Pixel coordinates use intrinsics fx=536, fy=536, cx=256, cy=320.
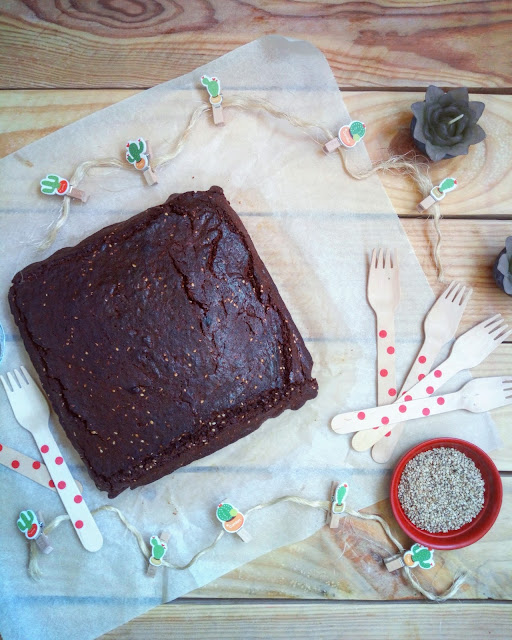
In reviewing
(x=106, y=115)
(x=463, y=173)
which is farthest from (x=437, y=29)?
(x=106, y=115)

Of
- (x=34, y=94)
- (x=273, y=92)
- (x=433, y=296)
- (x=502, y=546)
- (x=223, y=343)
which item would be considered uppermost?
(x=34, y=94)

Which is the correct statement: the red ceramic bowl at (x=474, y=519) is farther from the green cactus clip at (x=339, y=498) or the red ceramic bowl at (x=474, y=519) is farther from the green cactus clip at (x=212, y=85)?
the green cactus clip at (x=212, y=85)

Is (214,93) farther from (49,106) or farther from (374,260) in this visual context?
(374,260)

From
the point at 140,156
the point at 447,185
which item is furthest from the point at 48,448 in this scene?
the point at 447,185

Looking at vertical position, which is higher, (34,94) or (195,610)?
(34,94)

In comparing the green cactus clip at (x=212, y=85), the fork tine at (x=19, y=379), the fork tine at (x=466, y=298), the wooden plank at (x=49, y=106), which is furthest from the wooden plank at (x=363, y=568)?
the wooden plank at (x=49, y=106)

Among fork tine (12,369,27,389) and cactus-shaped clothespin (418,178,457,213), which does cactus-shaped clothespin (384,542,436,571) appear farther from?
fork tine (12,369,27,389)

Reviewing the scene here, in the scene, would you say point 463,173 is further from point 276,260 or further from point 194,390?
point 194,390
